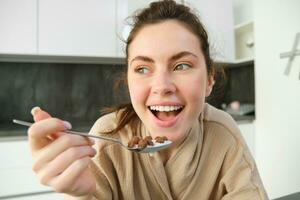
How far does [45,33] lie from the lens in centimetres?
182

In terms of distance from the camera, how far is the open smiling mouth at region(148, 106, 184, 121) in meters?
0.73

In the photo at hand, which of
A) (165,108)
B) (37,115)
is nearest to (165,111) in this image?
(165,108)

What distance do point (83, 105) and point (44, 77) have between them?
382 mm

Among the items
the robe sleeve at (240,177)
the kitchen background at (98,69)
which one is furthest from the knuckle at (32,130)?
the kitchen background at (98,69)

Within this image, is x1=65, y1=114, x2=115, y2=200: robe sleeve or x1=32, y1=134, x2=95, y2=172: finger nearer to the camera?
x1=32, y1=134, x2=95, y2=172: finger

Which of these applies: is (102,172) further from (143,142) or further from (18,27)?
(18,27)

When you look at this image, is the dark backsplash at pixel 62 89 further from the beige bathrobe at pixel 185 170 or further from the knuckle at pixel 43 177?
the knuckle at pixel 43 177

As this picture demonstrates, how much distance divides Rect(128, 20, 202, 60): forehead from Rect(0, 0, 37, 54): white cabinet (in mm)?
1248

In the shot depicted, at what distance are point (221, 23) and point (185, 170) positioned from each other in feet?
6.08

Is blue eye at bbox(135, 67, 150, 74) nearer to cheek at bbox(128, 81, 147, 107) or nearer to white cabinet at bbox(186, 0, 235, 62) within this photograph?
cheek at bbox(128, 81, 147, 107)

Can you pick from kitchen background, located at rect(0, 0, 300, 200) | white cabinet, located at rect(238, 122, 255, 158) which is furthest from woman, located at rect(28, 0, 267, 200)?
white cabinet, located at rect(238, 122, 255, 158)

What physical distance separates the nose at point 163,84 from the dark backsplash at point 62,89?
4.42 feet

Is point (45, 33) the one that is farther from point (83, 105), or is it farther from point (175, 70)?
point (175, 70)

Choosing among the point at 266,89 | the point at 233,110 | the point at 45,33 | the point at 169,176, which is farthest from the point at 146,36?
the point at 233,110
